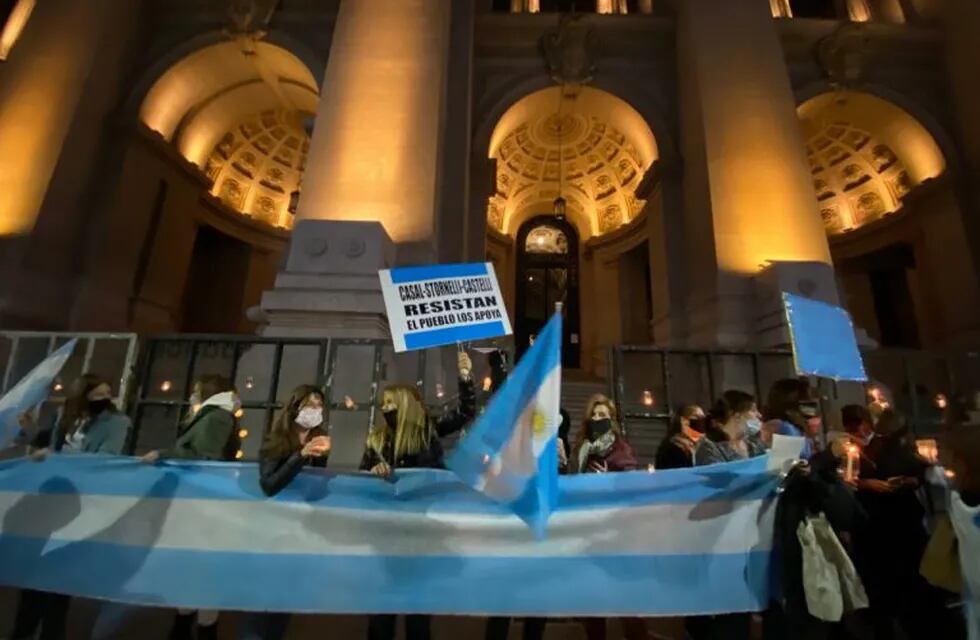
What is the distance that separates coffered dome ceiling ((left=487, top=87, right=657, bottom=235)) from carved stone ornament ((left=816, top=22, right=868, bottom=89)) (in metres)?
5.46

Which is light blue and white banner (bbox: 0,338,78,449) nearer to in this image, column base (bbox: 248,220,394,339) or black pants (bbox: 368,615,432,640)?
black pants (bbox: 368,615,432,640)

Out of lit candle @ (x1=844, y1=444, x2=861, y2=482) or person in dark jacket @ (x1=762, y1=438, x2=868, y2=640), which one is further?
lit candle @ (x1=844, y1=444, x2=861, y2=482)

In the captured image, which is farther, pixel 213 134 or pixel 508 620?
pixel 213 134

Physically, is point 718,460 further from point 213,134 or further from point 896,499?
point 213,134

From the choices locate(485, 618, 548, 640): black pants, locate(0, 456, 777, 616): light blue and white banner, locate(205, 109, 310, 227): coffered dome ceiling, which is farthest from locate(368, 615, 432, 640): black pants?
locate(205, 109, 310, 227): coffered dome ceiling

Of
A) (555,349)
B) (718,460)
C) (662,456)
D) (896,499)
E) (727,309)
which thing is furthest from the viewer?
(727,309)

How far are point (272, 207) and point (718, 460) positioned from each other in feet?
63.4

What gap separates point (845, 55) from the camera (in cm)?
1470

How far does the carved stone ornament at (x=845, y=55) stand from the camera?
48.1ft

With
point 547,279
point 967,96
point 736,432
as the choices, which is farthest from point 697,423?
point 547,279

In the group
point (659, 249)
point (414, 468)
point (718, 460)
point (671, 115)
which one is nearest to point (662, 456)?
point (718, 460)

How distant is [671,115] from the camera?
47.4ft

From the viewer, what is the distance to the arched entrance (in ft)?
65.3

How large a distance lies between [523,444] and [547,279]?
18511 millimetres
